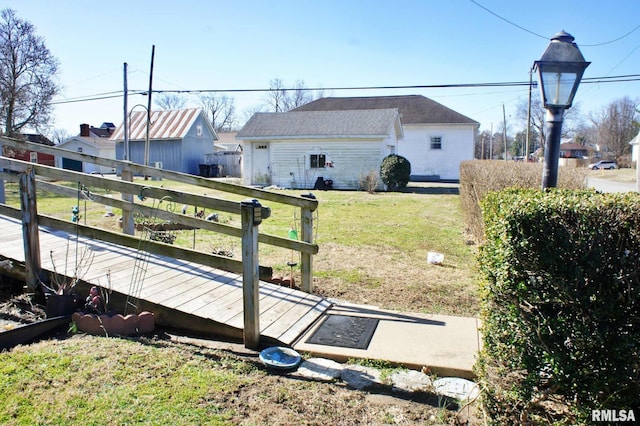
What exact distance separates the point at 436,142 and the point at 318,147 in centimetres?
1056

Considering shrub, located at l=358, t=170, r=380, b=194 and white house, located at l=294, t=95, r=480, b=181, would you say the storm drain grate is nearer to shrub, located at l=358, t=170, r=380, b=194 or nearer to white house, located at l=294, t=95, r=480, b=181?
shrub, located at l=358, t=170, r=380, b=194

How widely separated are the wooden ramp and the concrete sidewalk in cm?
26

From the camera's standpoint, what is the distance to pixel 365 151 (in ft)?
76.9

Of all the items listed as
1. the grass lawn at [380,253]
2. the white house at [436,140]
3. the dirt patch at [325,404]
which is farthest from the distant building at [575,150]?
the dirt patch at [325,404]

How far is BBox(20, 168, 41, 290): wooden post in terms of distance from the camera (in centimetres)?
439

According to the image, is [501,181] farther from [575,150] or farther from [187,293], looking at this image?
[575,150]

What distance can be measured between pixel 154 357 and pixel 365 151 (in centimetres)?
2082

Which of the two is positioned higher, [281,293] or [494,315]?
[494,315]

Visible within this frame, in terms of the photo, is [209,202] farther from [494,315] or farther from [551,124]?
[551,124]

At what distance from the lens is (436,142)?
3097 centimetres

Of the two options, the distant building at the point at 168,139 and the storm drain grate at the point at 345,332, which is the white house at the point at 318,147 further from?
the storm drain grate at the point at 345,332

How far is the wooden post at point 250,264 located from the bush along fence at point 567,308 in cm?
183

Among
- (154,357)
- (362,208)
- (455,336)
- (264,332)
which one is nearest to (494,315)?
(455,336)

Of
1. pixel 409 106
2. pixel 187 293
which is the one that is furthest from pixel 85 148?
pixel 187 293
